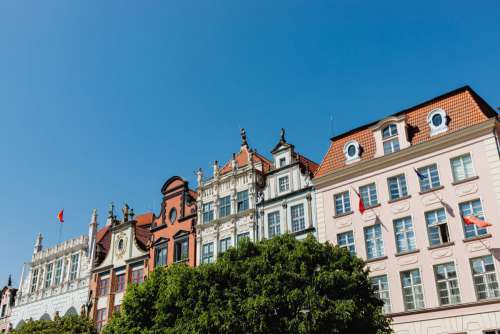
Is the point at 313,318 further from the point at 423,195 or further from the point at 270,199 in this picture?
the point at 270,199

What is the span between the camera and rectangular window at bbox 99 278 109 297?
48375 millimetres

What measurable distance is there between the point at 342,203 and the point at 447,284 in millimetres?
8522

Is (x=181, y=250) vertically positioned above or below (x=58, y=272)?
below

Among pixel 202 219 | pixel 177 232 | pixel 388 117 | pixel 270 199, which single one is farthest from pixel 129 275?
pixel 388 117

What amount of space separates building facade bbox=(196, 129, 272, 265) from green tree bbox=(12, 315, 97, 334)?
32.4 feet

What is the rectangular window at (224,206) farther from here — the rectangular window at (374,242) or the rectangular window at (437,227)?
the rectangular window at (437,227)

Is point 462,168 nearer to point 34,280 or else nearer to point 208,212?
point 208,212

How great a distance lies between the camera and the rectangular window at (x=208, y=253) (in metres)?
40.7

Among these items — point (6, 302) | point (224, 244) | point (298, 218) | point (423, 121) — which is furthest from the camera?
point (6, 302)

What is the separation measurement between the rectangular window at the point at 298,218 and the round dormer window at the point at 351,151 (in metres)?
4.67

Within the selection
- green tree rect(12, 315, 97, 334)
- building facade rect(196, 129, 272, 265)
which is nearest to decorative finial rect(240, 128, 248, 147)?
building facade rect(196, 129, 272, 265)

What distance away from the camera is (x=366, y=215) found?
33094 mm

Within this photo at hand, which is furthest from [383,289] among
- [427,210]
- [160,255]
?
[160,255]

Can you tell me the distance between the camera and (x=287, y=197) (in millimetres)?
38000
